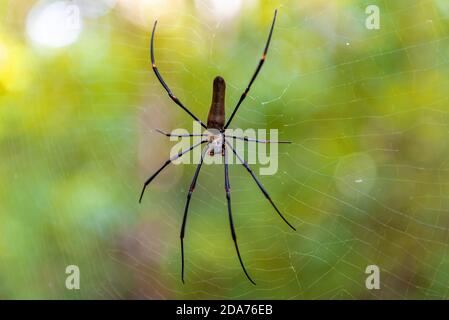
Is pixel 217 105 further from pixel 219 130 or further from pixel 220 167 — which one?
pixel 220 167

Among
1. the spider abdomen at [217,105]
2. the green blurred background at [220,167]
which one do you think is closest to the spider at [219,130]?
the spider abdomen at [217,105]

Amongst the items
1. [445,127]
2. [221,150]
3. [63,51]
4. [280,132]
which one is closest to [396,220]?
[445,127]

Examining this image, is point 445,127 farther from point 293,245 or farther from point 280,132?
point 293,245

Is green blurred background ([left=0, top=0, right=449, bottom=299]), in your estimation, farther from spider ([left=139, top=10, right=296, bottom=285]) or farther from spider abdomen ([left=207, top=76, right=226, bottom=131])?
spider abdomen ([left=207, top=76, right=226, bottom=131])

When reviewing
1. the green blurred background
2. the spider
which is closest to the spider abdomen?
the spider

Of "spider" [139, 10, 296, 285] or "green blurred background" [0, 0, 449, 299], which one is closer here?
"spider" [139, 10, 296, 285]

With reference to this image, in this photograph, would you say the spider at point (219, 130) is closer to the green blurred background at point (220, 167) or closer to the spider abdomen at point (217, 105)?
the spider abdomen at point (217, 105)

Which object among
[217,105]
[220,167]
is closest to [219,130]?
[217,105]
